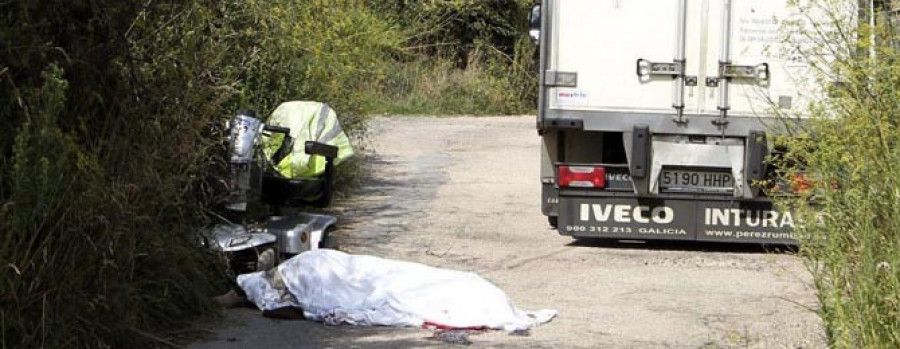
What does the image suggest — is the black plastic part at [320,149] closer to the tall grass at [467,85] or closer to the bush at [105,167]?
the bush at [105,167]

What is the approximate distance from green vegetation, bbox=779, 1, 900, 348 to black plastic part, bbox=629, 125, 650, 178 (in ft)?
13.4

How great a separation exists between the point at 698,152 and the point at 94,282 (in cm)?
607

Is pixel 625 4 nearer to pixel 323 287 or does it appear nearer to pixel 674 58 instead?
pixel 674 58

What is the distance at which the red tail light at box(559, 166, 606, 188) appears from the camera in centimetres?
1205

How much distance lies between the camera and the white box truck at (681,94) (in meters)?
11.5

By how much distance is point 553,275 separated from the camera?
10.8 metres

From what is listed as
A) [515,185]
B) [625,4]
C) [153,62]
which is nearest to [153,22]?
[153,62]

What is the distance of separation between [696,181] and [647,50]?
3.99 feet

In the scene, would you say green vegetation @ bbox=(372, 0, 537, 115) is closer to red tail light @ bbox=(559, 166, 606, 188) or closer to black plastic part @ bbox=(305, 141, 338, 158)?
red tail light @ bbox=(559, 166, 606, 188)

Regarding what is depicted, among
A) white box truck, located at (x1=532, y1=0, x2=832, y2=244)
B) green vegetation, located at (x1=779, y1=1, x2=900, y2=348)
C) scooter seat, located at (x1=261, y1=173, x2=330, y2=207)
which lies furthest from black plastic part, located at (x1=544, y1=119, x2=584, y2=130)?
green vegetation, located at (x1=779, y1=1, x2=900, y2=348)

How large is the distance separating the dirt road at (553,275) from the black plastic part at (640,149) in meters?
0.77

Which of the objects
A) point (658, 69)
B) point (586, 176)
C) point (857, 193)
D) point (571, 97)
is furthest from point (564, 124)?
point (857, 193)

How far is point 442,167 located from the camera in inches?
778

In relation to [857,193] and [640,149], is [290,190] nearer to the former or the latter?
[640,149]
